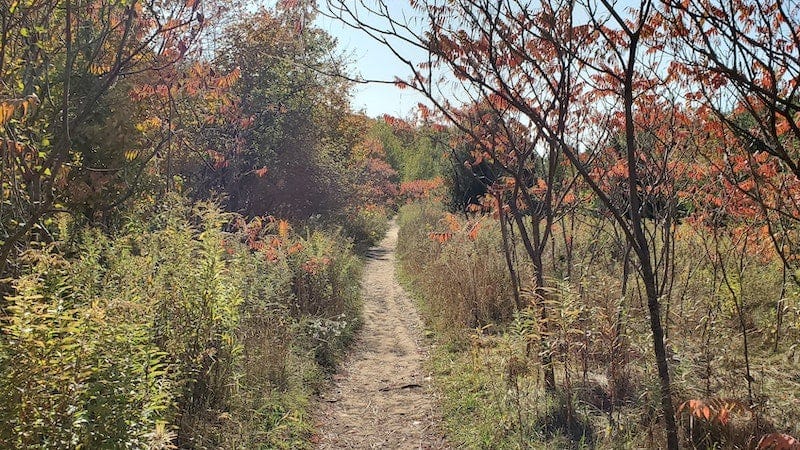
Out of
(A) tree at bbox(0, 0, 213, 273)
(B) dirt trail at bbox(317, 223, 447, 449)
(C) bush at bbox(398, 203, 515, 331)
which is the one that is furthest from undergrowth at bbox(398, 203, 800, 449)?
(A) tree at bbox(0, 0, 213, 273)

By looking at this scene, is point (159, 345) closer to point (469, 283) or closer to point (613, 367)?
point (613, 367)

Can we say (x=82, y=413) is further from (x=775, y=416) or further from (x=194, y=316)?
(x=775, y=416)

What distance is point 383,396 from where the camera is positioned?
5.91 m

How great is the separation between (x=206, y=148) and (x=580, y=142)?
8.42 m

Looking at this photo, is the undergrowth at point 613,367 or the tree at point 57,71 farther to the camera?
the undergrowth at point 613,367

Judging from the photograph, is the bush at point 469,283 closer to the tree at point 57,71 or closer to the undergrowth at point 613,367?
the undergrowth at point 613,367

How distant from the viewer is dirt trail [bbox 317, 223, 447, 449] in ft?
16.1

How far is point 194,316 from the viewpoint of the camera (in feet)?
13.8

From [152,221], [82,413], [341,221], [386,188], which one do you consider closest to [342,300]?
[152,221]

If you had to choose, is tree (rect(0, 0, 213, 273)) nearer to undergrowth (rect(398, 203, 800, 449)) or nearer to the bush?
undergrowth (rect(398, 203, 800, 449))

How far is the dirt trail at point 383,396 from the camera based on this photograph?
16.1 feet

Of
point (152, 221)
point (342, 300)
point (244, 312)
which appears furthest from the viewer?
point (342, 300)

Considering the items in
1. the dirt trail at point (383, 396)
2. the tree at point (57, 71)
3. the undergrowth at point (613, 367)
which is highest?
the tree at point (57, 71)

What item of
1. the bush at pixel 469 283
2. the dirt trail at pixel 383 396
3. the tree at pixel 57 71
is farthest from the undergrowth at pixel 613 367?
the tree at pixel 57 71
